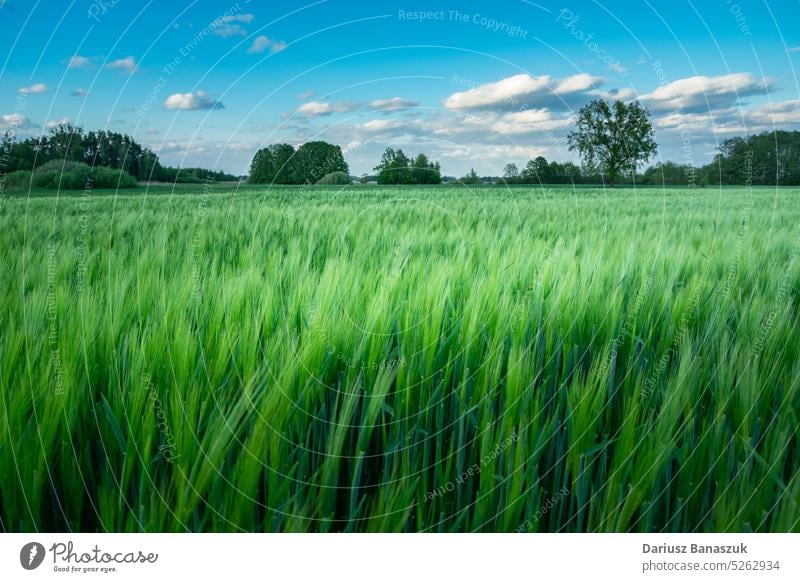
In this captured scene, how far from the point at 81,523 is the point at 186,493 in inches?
7.1

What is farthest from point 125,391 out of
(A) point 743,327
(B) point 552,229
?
(B) point 552,229

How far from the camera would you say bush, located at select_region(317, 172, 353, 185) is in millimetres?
1108

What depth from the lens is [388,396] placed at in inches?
28.9
